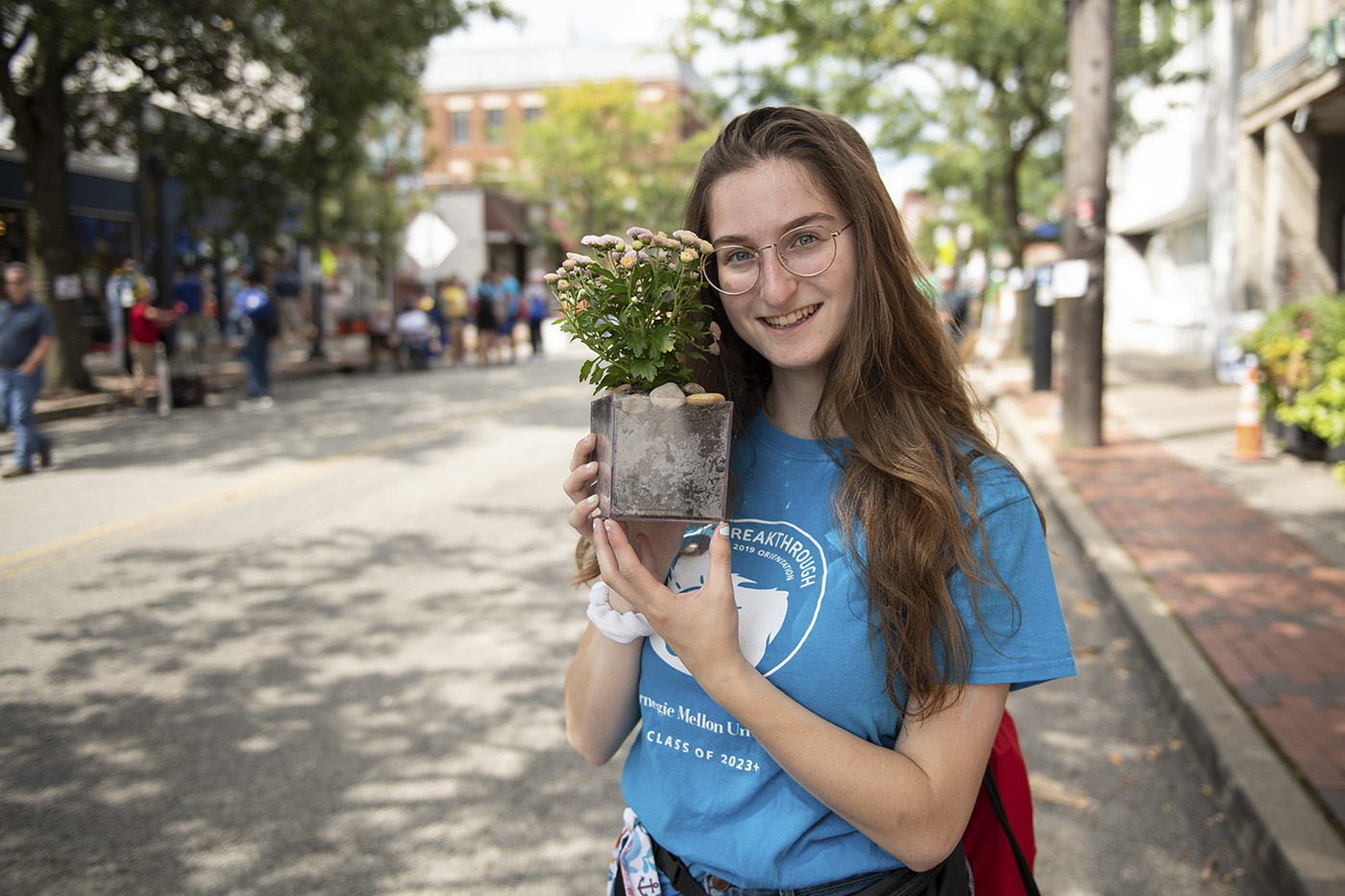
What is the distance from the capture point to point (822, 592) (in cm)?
151

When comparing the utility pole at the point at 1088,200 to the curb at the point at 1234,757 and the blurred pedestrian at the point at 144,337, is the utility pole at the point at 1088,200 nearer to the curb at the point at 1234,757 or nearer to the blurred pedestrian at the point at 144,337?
the curb at the point at 1234,757

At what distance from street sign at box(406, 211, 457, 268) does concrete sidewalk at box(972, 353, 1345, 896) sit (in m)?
14.0

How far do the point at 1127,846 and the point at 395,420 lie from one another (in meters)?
10.9

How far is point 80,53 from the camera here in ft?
43.0

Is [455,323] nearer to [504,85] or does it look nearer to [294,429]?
[294,429]

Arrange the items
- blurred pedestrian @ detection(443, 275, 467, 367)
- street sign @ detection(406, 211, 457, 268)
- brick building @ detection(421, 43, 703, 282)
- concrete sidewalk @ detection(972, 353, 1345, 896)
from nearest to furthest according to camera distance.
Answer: concrete sidewalk @ detection(972, 353, 1345, 896) → street sign @ detection(406, 211, 457, 268) → blurred pedestrian @ detection(443, 275, 467, 367) → brick building @ detection(421, 43, 703, 282)

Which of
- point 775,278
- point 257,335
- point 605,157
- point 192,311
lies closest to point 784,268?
point 775,278

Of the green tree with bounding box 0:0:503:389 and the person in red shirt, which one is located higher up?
the green tree with bounding box 0:0:503:389

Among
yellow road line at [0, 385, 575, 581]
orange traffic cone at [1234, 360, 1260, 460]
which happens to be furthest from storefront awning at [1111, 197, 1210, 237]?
yellow road line at [0, 385, 575, 581]

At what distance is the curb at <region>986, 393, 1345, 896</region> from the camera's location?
9.80 feet

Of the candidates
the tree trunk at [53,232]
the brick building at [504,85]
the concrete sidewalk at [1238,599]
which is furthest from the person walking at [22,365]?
the brick building at [504,85]

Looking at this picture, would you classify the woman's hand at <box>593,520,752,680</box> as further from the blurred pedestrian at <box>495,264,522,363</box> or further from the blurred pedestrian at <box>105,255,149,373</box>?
the blurred pedestrian at <box>495,264,522,363</box>

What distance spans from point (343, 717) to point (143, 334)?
11.5 meters

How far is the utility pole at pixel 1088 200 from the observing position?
31.7 feet
